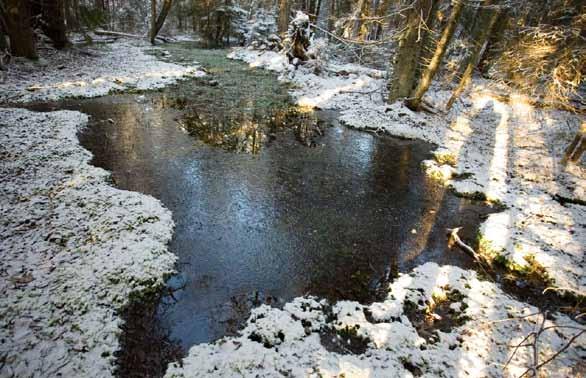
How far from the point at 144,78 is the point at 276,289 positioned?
1410 cm

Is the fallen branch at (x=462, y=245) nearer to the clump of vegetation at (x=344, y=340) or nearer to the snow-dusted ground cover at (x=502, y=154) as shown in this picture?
the snow-dusted ground cover at (x=502, y=154)

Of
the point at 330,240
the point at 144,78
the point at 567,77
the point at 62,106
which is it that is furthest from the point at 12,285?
the point at 144,78

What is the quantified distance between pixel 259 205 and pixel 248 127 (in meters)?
5.09

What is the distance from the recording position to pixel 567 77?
7238 millimetres

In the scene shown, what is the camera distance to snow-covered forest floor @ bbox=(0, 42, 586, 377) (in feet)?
12.3

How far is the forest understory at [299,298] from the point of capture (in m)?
3.75

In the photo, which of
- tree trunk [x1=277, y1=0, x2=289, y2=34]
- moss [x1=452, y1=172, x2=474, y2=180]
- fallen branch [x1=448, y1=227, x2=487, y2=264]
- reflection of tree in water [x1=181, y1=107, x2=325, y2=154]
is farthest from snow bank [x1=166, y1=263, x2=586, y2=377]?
tree trunk [x1=277, y1=0, x2=289, y2=34]

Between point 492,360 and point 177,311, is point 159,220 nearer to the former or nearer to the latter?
point 177,311

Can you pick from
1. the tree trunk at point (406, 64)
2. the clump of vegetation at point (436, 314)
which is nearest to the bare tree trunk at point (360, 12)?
the tree trunk at point (406, 64)

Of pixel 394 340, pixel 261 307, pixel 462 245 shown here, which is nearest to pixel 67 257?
pixel 261 307

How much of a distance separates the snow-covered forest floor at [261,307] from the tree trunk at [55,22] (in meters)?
9.73

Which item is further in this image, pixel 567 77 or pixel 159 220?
pixel 567 77

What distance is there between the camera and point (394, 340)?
4168 mm

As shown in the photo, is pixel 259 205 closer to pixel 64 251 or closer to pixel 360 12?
pixel 64 251
